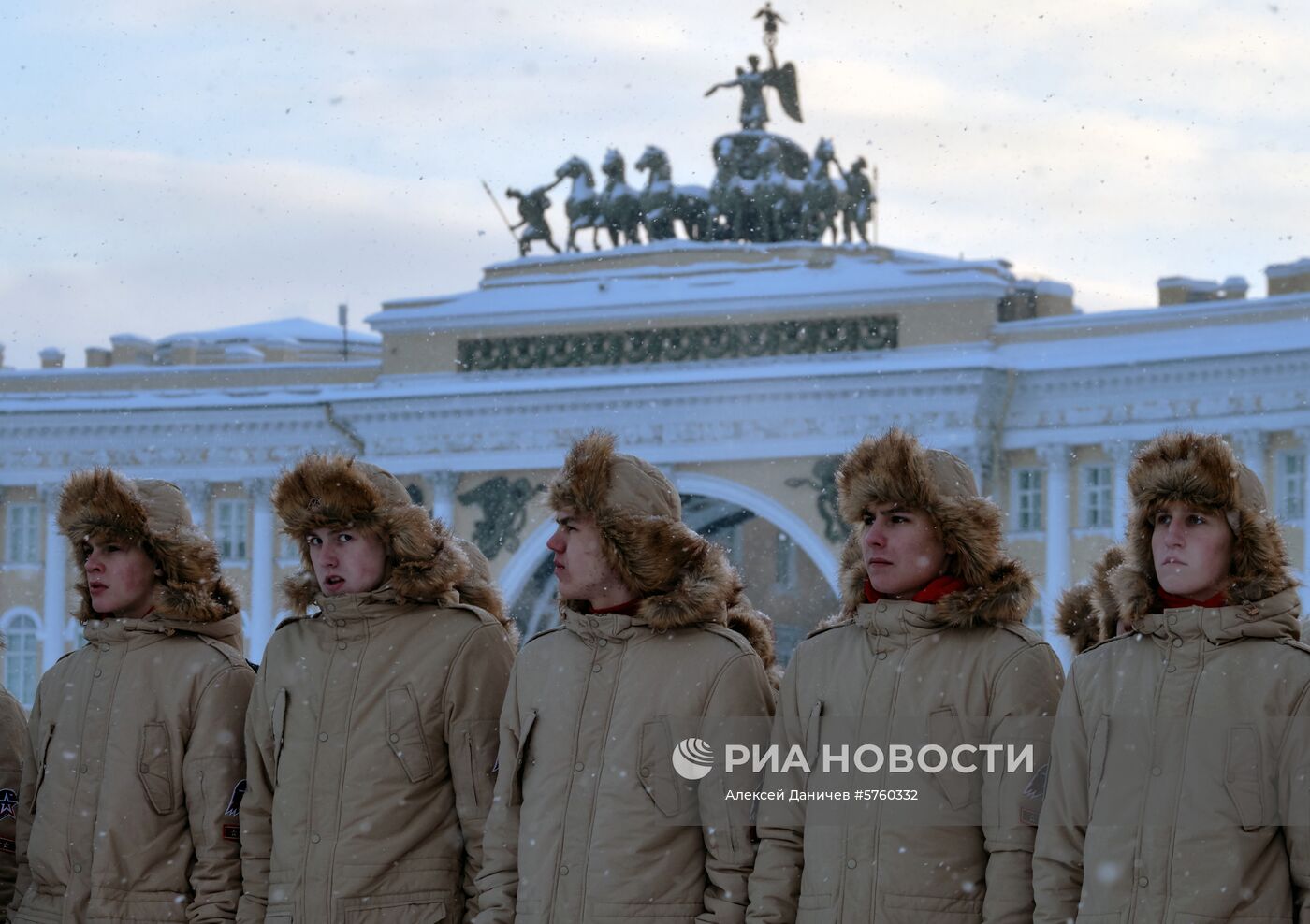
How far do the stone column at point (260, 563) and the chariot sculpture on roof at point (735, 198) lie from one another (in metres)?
4.81

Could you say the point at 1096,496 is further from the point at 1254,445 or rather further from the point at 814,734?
the point at 814,734

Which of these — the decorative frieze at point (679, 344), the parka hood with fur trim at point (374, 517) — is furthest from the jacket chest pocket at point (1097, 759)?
the decorative frieze at point (679, 344)

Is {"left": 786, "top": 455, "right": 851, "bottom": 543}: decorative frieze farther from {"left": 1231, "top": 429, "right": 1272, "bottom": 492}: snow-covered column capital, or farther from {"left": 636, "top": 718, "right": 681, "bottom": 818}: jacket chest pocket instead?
{"left": 636, "top": 718, "right": 681, "bottom": 818}: jacket chest pocket

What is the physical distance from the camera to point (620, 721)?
453 cm

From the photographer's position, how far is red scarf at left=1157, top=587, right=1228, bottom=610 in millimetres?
4023

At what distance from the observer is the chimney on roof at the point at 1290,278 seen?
2395cm

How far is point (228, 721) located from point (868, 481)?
1.63 metres

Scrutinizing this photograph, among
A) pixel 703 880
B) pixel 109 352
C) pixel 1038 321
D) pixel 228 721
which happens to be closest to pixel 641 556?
pixel 703 880

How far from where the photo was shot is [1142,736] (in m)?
3.99

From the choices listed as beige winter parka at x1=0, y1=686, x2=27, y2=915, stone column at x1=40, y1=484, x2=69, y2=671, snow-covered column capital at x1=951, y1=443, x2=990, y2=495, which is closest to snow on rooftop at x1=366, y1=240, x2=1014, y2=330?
snow-covered column capital at x1=951, y1=443, x2=990, y2=495

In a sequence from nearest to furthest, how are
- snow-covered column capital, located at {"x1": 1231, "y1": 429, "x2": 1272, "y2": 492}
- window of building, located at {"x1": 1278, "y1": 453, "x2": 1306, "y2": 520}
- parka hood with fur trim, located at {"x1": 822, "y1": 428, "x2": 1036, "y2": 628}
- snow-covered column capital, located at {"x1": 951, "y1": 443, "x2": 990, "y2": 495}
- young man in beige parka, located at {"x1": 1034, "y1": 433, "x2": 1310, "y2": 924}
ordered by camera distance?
young man in beige parka, located at {"x1": 1034, "y1": 433, "x2": 1310, "y2": 924} → parka hood with fur trim, located at {"x1": 822, "y1": 428, "x2": 1036, "y2": 628} → window of building, located at {"x1": 1278, "y1": 453, "x2": 1306, "y2": 520} → snow-covered column capital, located at {"x1": 1231, "y1": 429, "x2": 1272, "y2": 492} → snow-covered column capital, located at {"x1": 951, "y1": 443, "x2": 990, "y2": 495}

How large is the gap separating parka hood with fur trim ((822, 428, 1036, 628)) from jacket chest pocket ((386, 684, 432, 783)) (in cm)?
92

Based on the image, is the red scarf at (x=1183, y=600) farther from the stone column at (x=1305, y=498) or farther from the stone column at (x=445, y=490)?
the stone column at (x=445, y=490)

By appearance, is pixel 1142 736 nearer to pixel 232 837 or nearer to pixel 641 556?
pixel 641 556
